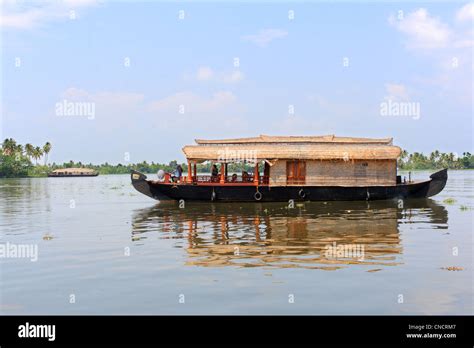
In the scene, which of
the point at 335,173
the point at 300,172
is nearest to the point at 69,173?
the point at 300,172

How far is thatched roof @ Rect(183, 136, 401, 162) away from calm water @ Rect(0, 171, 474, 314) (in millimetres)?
5105

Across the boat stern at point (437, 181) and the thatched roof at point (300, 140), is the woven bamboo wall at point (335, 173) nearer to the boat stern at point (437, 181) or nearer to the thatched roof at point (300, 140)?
the thatched roof at point (300, 140)

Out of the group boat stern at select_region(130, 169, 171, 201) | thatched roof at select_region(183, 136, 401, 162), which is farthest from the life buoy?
boat stern at select_region(130, 169, 171, 201)

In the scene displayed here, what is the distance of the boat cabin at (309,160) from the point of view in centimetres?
2323

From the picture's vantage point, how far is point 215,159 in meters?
23.6

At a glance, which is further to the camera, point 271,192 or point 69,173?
point 69,173

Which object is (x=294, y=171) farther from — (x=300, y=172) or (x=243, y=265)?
(x=243, y=265)

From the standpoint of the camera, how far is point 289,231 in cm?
1462

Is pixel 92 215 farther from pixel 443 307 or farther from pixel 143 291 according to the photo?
pixel 443 307

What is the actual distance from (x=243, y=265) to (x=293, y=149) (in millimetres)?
13915

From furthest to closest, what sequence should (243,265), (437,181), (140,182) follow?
(437,181) → (140,182) → (243,265)

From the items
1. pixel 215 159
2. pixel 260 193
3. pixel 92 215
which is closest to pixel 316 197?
pixel 260 193

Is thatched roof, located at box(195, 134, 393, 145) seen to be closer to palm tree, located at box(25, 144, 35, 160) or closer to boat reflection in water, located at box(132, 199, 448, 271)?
boat reflection in water, located at box(132, 199, 448, 271)
